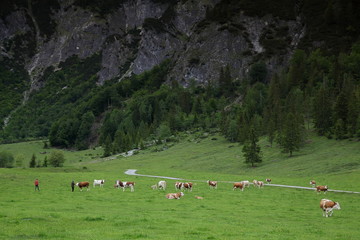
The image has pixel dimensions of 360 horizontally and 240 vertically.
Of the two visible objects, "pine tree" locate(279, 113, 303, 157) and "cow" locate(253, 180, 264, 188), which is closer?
"cow" locate(253, 180, 264, 188)

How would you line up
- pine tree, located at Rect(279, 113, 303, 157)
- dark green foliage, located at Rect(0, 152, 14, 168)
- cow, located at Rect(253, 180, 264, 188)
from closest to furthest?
cow, located at Rect(253, 180, 264, 188) < pine tree, located at Rect(279, 113, 303, 157) < dark green foliage, located at Rect(0, 152, 14, 168)

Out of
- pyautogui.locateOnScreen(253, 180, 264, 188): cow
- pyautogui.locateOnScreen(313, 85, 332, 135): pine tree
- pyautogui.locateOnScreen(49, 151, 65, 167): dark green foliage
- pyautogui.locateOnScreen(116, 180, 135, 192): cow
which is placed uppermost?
pyautogui.locateOnScreen(313, 85, 332, 135): pine tree

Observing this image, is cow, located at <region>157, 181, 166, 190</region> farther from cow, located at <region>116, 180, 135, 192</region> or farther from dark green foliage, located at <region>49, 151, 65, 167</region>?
dark green foliage, located at <region>49, 151, 65, 167</region>

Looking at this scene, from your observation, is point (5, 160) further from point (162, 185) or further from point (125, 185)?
point (162, 185)

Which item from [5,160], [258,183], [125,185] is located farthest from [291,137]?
[5,160]

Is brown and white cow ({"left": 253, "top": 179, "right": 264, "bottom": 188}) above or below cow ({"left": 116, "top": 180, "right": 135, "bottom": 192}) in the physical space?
below

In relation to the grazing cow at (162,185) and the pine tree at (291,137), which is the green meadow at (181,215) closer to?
the grazing cow at (162,185)

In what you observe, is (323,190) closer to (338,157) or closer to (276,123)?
(338,157)

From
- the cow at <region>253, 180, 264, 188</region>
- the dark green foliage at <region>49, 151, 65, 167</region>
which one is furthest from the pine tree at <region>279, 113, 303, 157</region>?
the dark green foliage at <region>49, 151, 65, 167</region>

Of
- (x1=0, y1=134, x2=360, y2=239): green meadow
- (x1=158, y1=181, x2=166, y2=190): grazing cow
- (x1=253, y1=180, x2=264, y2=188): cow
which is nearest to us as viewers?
(x1=0, y1=134, x2=360, y2=239): green meadow

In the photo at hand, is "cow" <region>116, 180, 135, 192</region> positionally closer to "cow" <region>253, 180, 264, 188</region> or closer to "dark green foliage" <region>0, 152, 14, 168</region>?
"cow" <region>253, 180, 264, 188</region>

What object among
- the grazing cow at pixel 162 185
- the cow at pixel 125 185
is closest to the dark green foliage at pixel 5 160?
the cow at pixel 125 185

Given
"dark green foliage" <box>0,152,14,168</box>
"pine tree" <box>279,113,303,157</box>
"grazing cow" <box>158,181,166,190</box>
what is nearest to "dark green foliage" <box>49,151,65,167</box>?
"dark green foliage" <box>0,152,14,168</box>

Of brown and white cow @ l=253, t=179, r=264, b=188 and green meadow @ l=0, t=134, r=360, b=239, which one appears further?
brown and white cow @ l=253, t=179, r=264, b=188
